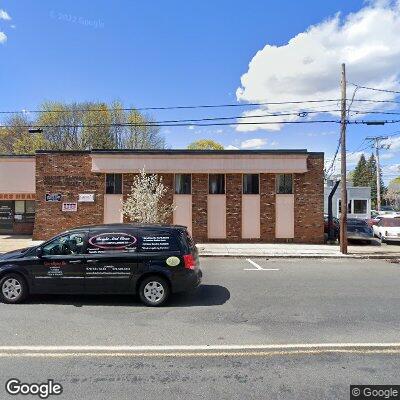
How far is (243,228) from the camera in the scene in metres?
19.2

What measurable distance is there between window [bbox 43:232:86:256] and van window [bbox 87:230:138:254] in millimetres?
203

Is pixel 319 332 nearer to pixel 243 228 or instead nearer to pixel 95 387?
pixel 95 387

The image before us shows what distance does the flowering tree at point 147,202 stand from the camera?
16.8 meters

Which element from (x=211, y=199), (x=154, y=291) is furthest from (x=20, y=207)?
(x=154, y=291)

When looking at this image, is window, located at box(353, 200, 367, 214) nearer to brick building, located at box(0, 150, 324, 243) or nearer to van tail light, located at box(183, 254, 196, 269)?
brick building, located at box(0, 150, 324, 243)

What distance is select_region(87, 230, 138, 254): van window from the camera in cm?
756

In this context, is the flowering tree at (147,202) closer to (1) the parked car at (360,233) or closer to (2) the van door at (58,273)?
(2) the van door at (58,273)

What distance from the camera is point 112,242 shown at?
762 centimetres

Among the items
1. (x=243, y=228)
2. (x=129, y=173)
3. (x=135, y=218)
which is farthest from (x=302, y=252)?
(x=129, y=173)

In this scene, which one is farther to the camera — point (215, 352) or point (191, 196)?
point (191, 196)

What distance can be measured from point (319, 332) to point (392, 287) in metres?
4.63

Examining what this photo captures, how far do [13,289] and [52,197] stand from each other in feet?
41.0

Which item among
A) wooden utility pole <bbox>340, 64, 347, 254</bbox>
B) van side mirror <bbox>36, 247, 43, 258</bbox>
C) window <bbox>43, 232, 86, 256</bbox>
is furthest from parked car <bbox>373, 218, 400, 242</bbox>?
van side mirror <bbox>36, 247, 43, 258</bbox>

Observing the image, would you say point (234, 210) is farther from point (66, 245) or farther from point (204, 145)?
point (204, 145)
